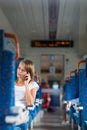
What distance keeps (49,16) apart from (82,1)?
193 cm

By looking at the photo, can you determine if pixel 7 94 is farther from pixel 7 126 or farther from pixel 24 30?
pixel 24 30

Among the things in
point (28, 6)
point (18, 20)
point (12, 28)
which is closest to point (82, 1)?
point (28, 6)

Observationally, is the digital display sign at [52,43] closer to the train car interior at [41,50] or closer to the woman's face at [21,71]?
the train car interior at [41,50]

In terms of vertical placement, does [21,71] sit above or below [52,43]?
below

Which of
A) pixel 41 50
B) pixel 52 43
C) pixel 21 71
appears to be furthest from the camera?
pixel 41 50

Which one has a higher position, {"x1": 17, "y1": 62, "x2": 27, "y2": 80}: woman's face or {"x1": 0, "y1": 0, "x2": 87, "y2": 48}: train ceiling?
{"x1": 0, "y1": 0, "x2": 87, "y2": 48}: train ceiling

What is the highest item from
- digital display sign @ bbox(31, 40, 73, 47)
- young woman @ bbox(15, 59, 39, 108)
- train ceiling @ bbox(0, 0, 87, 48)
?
train ceiling @ bbox(0, 0, 87, 48)

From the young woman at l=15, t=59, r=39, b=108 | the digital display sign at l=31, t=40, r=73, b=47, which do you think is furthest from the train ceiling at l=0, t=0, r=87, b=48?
the young woman at l=15, t=59, r=39, b=108

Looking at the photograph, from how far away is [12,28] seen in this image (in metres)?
11.6

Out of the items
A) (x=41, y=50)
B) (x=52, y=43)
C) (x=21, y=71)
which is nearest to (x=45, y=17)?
(x=52, y=43)

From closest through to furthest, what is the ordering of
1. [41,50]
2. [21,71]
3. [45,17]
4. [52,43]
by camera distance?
[21,71] → [45,17] → [52,43] → [41,50]

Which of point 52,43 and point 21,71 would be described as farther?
point 52,43

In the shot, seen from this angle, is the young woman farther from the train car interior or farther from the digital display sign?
the digital display sign

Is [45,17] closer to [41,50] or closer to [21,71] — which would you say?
[41,50]
